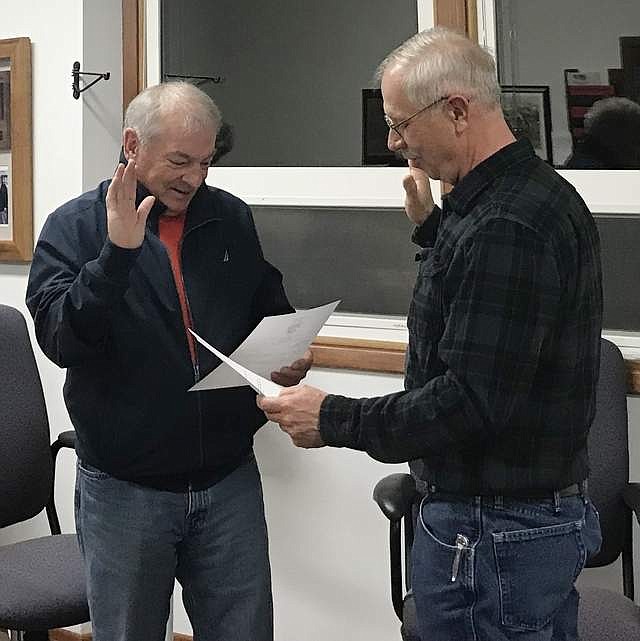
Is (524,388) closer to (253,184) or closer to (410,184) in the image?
(410,184)

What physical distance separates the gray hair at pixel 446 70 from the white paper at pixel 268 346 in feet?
1.45

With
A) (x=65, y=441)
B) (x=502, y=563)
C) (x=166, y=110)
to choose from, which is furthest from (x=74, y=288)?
(x=65, y=441)

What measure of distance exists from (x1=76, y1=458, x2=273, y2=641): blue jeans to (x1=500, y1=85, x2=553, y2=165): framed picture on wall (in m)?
1.10

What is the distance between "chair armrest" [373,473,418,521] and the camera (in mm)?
1986

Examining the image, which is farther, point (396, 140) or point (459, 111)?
point (396, 140)

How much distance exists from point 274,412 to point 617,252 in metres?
1.17

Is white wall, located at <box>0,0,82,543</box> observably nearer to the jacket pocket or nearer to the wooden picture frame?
the wooden picture frame

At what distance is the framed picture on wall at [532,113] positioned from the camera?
7.72 ft

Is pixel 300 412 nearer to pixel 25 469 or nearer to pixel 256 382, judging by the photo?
pixel 256 382

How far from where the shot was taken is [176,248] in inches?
71.8

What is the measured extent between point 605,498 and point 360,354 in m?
0.71

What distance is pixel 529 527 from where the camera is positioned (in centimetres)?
141

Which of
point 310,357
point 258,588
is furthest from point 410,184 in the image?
point 258,588

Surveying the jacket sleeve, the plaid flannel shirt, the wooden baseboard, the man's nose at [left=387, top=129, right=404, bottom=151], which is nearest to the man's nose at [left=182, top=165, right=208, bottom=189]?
the jacket sleeve
